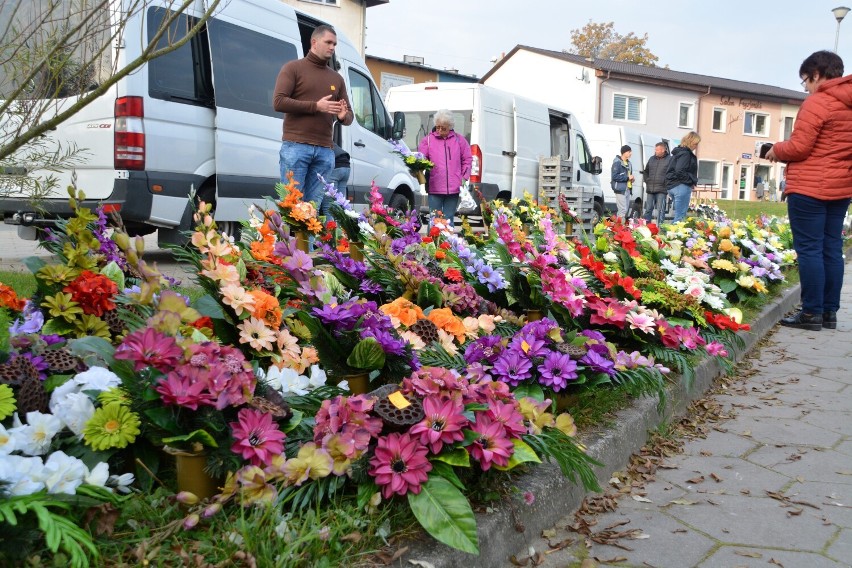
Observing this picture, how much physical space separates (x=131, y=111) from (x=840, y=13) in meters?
25.8

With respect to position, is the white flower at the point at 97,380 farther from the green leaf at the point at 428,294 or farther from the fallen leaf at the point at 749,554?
the fallen leaf at the point at 749,554

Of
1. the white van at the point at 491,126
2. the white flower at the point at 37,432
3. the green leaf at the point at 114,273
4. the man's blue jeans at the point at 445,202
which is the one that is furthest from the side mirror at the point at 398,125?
the white flower at the point at 37,432

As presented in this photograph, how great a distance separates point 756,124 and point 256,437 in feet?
171

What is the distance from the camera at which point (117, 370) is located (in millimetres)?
1829

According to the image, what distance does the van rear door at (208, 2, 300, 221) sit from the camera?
25.1ft

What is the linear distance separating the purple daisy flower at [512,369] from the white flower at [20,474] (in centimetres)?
152

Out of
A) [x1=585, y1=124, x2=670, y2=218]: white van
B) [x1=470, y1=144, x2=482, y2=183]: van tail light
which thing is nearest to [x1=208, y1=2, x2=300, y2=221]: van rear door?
[x1=470, y1=144, x2=482, y2=183]: van tail light

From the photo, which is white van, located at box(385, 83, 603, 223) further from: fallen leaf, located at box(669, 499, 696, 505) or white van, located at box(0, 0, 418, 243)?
fallen leaf, located at box(669, 499, 696, 505)

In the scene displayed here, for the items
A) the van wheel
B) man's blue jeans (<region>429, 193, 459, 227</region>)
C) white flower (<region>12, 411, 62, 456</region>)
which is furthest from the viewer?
the van wheel

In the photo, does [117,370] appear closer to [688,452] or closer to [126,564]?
[126,564]

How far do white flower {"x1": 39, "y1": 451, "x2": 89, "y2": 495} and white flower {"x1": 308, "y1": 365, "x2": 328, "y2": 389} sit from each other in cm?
79

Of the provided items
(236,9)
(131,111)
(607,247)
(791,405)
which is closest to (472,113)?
(236,9)

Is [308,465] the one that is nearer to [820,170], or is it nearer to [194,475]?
[194,475]

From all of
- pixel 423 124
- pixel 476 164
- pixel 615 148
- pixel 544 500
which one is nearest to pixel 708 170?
pixel 615 148
